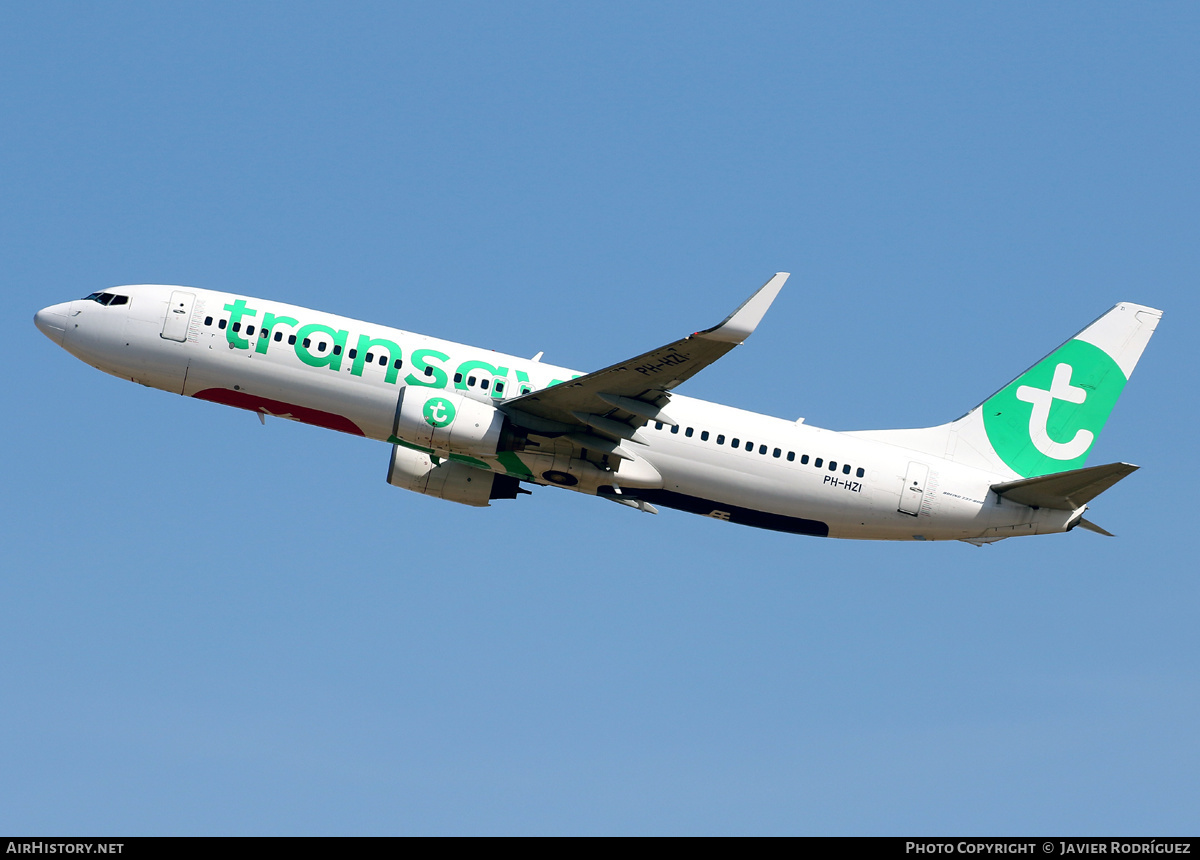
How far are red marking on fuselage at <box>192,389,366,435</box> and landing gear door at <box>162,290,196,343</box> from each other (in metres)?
1.92

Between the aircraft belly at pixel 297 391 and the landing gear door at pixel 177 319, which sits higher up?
the landing gear door at pixel 177 319

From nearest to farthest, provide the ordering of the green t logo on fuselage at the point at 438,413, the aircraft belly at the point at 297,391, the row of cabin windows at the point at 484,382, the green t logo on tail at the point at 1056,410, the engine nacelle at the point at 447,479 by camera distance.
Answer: the green t logo on fuselage at the point at 438,413, the aircraft belly at the point at 297,391, the row of cabin windows at the point at 484,382, the engine nacelle at the point at 447,479, the green t logo on tail at the point at 1056,410

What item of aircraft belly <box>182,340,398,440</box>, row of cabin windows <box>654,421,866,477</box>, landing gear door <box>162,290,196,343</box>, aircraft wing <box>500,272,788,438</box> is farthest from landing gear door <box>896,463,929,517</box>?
landing gear door <box>162,290,196,343</box>

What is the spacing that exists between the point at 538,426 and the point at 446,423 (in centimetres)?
298

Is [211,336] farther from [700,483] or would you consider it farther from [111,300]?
[700,483]

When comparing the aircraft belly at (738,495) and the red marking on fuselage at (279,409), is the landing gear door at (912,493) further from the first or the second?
the red marking on fuselage at (279,409)

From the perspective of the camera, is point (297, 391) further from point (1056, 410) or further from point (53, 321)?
point (1056, 410)

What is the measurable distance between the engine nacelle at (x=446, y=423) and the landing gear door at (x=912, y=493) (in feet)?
43.5

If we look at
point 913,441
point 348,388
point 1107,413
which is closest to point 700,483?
point 913,441

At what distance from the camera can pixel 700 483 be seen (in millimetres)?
41188

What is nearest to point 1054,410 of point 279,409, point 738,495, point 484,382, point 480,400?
point 738,495

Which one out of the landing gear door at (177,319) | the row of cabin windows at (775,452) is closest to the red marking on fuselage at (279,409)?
the landing gear door at (177,319)

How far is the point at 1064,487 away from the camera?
41.0 meters

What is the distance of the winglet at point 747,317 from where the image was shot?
116 ft
